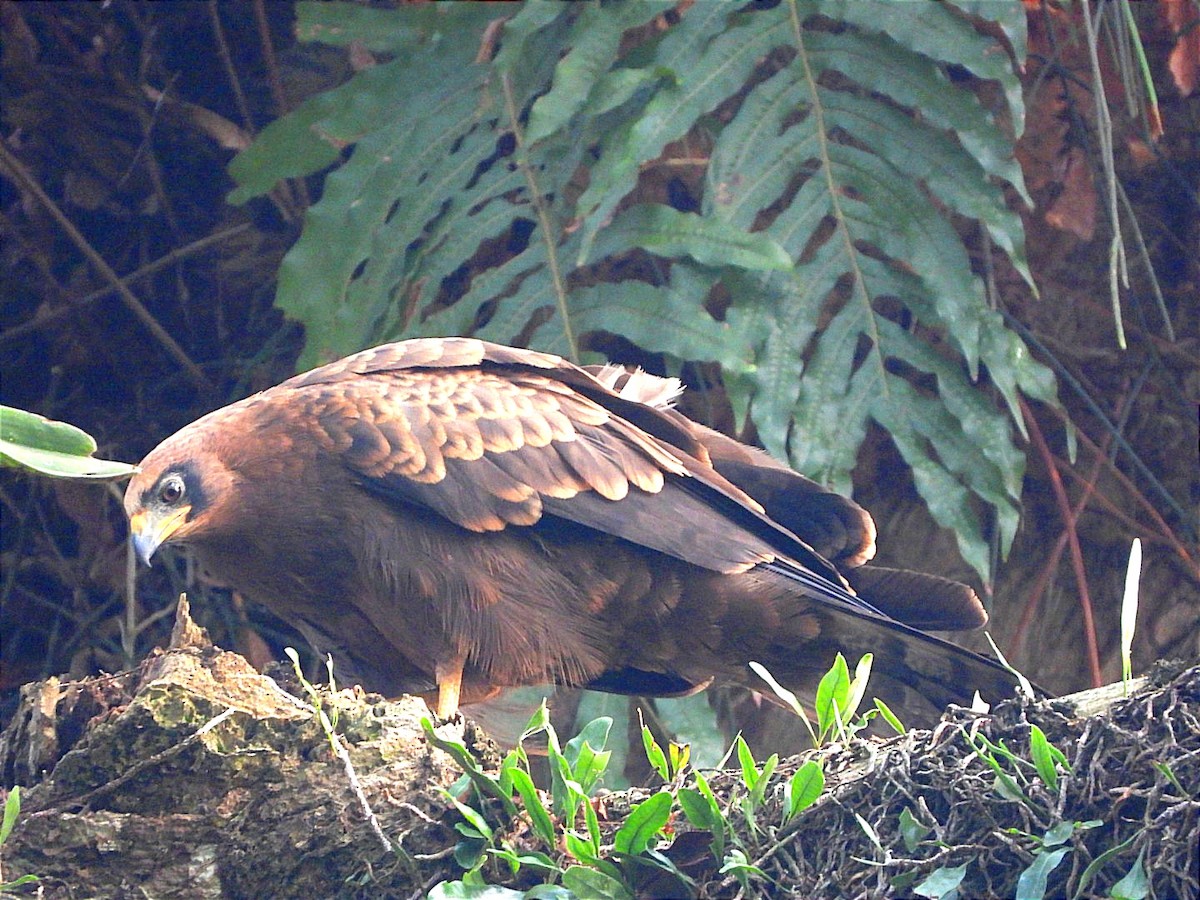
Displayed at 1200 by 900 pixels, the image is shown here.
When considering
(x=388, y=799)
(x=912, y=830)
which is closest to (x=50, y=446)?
(x=388, y=799)

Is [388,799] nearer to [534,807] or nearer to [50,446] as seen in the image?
[534,807]

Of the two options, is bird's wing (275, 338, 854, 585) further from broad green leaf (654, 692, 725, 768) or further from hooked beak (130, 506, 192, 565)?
broad green leaf (654, 692, 725, 768)

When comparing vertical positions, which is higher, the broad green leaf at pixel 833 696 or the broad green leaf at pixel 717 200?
the broad green leaf at pixel 717 200

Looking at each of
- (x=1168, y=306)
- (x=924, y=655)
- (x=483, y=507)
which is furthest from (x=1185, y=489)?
(x=483, y=507)

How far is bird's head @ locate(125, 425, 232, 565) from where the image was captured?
141 inches

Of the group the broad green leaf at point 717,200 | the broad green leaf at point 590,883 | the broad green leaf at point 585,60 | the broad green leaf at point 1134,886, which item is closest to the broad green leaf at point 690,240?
the broad green leaf at point 717,200

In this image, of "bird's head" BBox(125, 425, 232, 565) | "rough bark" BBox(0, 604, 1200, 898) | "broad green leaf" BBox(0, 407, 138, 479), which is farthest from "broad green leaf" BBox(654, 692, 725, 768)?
"broad green leaf" BBox(0, 407, 138, 479)

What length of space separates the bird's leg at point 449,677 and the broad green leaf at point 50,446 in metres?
1.29

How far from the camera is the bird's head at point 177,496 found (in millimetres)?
3576

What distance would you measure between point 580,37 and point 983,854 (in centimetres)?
294

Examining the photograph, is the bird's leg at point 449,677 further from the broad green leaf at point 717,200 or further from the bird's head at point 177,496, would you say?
the broad green leaf at point 717,200

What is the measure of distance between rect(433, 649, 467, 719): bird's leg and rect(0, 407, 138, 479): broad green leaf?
1.29 metres

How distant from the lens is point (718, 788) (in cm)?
262

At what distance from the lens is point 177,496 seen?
358 cm
